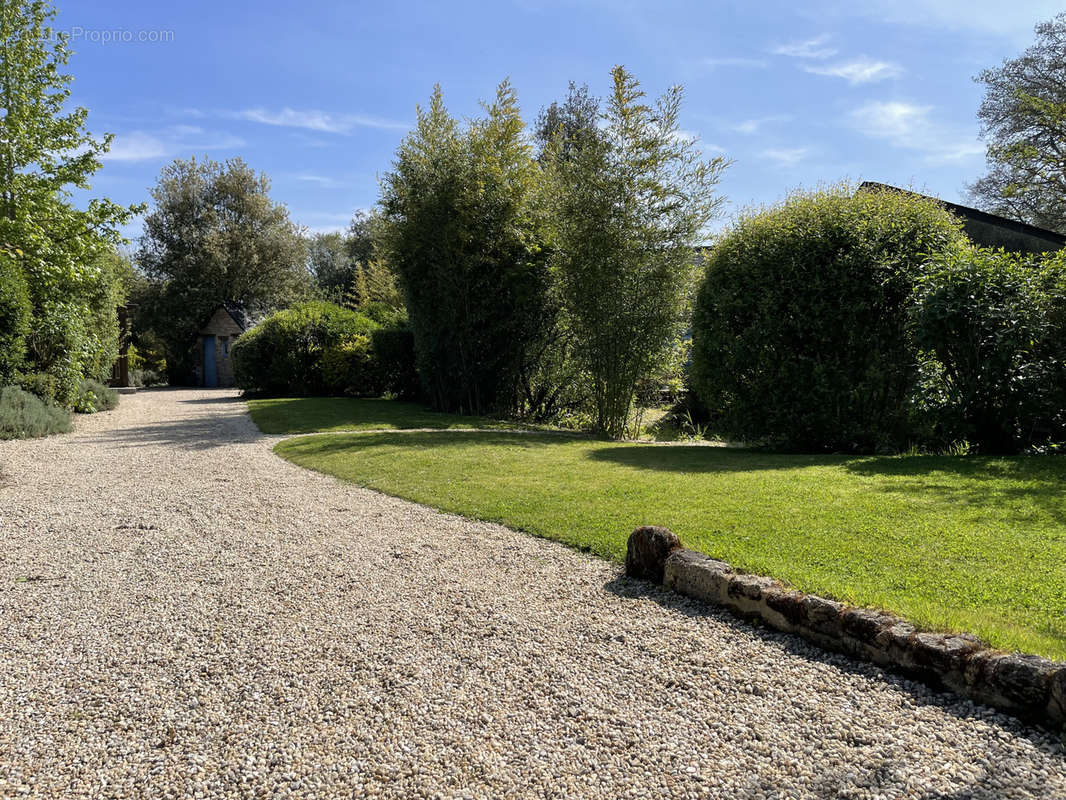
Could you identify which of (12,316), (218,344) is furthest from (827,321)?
(218,344)

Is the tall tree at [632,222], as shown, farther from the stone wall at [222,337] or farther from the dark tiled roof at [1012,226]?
the stone wall at [222,337]

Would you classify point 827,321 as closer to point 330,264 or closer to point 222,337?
point 222,337

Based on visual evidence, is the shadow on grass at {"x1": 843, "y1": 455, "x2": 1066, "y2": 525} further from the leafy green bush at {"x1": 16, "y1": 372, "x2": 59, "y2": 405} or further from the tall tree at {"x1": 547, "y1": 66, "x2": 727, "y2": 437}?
the leafy green bush at {"x1": 16, "y1": 372, "x2": 59, "y2": 405}

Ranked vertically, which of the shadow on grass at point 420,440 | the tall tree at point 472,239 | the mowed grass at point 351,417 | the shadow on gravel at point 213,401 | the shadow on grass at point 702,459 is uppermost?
the tall tree at point 472,239

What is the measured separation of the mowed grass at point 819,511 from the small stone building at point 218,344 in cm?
2509

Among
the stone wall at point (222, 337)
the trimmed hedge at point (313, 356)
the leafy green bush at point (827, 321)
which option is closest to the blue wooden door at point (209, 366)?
the stone wall at point (222, 337)

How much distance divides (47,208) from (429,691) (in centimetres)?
1451

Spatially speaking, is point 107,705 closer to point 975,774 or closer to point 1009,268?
point 975,774

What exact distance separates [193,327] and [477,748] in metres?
34.7

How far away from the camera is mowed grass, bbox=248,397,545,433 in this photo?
473 inches

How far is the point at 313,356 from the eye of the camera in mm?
19641

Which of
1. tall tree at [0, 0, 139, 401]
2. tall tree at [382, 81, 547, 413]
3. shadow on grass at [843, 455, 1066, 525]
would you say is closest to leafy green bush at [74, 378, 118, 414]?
tall tree at [0, 0, 139, 401]

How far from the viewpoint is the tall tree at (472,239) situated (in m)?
13.1

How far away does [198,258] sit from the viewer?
108ft
